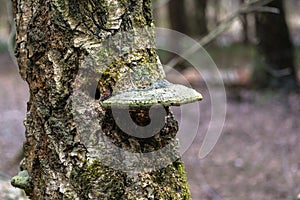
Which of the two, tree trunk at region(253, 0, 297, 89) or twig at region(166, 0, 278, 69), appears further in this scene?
tree trunk at region(253, 0, 297, 89)

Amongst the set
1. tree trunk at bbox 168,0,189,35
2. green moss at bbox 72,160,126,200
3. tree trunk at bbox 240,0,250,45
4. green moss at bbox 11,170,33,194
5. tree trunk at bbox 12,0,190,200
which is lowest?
green moss at bbox 11,170,33,194

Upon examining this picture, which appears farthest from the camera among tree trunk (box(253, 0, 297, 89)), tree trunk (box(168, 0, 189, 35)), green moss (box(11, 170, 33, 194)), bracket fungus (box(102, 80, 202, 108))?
Answer: tree trunk (box(168, 0, 189, 35))

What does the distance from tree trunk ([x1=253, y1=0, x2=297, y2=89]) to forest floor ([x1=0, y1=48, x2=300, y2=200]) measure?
42 cm

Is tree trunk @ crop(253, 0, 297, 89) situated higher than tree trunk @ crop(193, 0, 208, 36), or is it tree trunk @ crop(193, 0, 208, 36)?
tree trunk @ crop(193, 0, 208, 36)

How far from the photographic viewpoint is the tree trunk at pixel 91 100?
2.11 meters

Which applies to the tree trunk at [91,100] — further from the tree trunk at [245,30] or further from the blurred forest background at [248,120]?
the tree trunk at [245,30]

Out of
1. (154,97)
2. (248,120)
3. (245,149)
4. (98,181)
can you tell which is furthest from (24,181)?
(248,120)

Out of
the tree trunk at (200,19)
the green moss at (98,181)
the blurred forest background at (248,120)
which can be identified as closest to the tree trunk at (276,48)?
the blurred forest background at (248,120)

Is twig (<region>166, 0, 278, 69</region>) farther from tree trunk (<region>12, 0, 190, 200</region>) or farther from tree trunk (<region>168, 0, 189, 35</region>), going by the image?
tree trunk (<region>168, 0, 189, 35</region>)

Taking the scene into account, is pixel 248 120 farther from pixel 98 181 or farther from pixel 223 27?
pixel 98 181

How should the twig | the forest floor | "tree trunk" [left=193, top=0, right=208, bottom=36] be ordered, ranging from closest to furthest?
the twig, the forest floor, "tree trunk" [left=193, top=0, right=208, bottom=36]

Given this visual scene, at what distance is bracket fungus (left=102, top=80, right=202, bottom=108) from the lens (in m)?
1.91

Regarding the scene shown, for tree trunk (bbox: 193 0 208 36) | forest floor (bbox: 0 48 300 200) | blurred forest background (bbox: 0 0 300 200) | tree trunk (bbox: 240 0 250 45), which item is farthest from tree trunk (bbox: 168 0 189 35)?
forest floor (bbox: 0 48 300 200)

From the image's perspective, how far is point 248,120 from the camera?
9.83 metres
